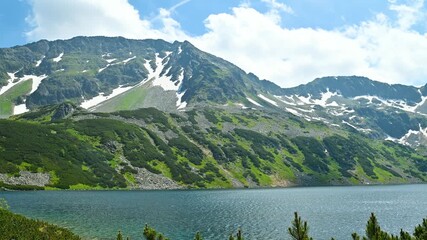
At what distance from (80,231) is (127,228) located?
694 cm

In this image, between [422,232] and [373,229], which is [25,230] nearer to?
[373,229]

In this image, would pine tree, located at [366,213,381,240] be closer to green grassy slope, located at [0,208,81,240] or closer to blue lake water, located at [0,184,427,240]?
green grassy slope, located at [0,208,81,240]

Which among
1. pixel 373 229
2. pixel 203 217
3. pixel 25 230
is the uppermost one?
pixel 373 229

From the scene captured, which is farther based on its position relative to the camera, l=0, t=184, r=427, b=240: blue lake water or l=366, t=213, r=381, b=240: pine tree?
l=0, t=184, r=427, b=240: blue lake water

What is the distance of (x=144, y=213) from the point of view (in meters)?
77.4

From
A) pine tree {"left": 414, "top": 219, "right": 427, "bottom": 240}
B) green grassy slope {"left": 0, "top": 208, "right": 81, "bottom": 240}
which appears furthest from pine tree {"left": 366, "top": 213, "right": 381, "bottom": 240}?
green grassy slope {"left": 0, "top": 208, "right": 81, "bottom": 240}

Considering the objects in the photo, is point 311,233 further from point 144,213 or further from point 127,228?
point 144,213

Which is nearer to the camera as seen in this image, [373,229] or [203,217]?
[373,229]

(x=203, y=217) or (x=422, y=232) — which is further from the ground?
(x=422, y=232)

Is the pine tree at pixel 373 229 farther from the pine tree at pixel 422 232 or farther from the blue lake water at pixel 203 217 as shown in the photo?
the blue lake water at pixel 203 217

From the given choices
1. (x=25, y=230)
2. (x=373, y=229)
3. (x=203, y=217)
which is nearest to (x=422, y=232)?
(x=373, y=229)

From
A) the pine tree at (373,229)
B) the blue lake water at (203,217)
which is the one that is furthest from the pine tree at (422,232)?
the blue lake water at (203,217)

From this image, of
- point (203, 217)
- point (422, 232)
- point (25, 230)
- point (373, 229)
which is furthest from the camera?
point (203, 217)

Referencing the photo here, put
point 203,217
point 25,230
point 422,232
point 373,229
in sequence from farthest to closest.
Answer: point 203,217, point 25,230, point 373,229, point 422,232
